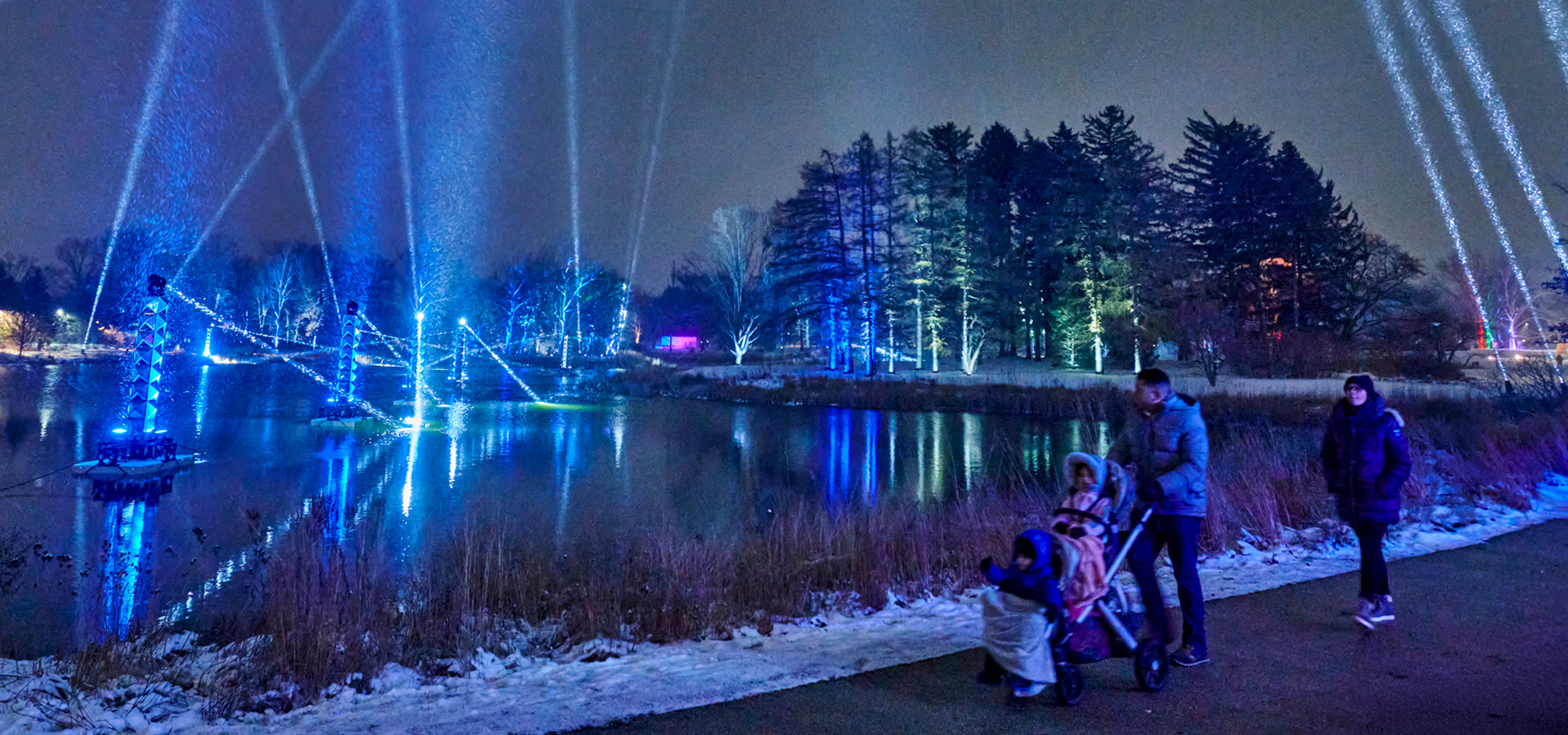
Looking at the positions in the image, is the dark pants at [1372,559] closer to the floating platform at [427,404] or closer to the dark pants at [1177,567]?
the dark pants at [1177,567]

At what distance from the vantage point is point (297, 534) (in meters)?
8.81

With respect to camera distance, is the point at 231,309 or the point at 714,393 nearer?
the point at 714,393

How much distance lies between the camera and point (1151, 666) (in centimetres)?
473

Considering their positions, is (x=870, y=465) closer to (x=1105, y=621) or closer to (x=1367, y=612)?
(x=1367, y=612)

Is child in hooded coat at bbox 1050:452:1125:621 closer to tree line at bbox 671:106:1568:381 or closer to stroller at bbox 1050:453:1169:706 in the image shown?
stroller at bbox 1050:453:1169:706

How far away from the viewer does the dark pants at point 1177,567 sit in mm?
5156

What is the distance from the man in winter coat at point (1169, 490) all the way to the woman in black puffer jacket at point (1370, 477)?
5.85 ft

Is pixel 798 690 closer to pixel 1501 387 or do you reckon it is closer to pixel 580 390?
pixel 1501 387

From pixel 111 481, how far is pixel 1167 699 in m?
18.5

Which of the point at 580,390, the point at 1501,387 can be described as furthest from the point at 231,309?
the point at 1501,387

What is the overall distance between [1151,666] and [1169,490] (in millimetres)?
1005

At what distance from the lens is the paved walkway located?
4.32 metres

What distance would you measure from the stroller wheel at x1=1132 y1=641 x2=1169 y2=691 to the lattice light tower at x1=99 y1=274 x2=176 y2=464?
19.2 meters

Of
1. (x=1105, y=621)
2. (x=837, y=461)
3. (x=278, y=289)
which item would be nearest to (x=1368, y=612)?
(x=1105, y=621)
